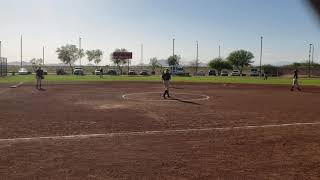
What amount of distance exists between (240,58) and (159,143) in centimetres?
11374

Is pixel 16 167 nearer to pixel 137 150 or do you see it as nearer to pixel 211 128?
pixel 137 150

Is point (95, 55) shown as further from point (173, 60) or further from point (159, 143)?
point (159, 143)

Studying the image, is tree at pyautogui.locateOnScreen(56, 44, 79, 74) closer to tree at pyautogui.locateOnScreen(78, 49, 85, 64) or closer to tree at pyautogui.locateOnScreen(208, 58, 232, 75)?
tree at pyautogui.locateOnScreen(78, 49, 85, 64)

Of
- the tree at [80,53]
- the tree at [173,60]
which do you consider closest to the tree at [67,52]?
the tree at [80,53]

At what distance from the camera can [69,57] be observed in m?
139

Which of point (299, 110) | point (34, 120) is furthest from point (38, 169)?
point (299, 110)

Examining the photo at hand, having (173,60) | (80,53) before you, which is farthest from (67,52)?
(173,60)

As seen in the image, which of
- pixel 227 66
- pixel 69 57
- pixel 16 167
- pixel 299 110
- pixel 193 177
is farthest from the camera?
pixel 69 57

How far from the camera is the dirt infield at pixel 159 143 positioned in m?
9.28

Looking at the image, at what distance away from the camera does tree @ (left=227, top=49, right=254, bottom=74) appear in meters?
124

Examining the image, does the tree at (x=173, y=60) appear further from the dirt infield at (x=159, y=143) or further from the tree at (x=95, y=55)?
the dirt infield at (x=159, y=143)

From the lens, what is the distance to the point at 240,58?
12394cm

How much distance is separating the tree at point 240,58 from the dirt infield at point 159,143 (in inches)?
4093

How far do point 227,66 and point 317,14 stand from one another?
396ft
